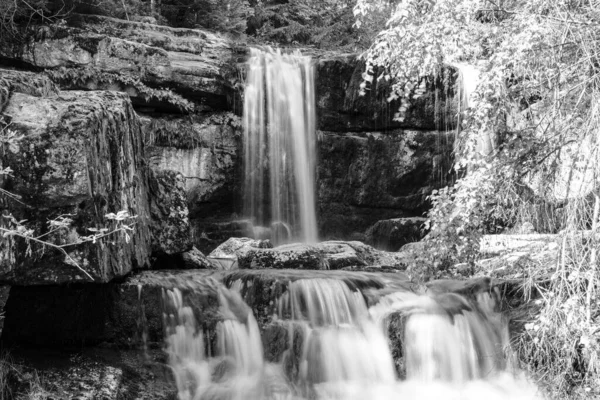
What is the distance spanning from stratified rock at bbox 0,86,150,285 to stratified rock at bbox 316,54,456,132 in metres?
8.41

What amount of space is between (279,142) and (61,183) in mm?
9065

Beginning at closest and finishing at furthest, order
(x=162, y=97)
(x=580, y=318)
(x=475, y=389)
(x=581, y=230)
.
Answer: (x=580, y=318)
(x=581, y=230)
(x=475, y=389)
(x=162, y=97)

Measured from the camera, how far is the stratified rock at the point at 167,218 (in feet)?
26.4

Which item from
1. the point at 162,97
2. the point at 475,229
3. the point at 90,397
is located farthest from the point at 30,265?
the point at 162,97

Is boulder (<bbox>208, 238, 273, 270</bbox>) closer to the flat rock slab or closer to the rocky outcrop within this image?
the rocky outcrop

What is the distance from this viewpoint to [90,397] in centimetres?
506

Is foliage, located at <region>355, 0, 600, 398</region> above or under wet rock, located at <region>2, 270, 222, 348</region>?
above

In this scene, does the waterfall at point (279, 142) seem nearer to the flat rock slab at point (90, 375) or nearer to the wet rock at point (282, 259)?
the wet rock at point (282, 259)

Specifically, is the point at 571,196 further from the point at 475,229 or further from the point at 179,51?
the point at 179,51

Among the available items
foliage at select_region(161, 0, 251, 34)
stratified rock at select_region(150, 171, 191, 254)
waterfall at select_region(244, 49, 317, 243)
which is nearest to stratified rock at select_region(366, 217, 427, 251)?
waterfall at select_region(244, 49, 317, 243)

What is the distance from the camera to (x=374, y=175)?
563 inches

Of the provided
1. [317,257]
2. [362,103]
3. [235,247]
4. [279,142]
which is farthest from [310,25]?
[317,257]

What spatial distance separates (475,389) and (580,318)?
6.42 feet

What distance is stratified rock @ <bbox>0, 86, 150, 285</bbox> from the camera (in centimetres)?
485
